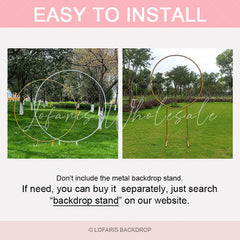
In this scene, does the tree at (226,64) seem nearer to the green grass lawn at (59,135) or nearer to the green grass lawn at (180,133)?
the green grass lawn at (180,133)

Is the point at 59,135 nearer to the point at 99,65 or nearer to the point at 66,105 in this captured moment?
the point at 66,105

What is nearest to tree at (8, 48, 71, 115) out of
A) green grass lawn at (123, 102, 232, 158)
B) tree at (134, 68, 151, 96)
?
tree at (134, 68, 151, 96)

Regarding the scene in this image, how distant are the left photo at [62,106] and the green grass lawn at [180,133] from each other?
0.52m

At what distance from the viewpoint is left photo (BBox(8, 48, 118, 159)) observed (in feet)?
16.2

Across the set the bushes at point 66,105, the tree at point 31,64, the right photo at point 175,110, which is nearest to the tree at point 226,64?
the right photo at point 175,110

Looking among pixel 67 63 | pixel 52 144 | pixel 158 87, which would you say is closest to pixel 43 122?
pixel 52 144

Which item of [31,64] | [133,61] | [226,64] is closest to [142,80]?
[133,61]

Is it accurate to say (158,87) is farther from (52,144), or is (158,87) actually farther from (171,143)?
(52,144)

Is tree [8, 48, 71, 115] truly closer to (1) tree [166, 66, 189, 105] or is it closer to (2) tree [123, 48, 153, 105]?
(2) tree [123, 48, 153, 105]

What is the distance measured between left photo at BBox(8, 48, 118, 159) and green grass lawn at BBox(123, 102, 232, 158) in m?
0.52

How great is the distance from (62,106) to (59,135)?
0.75m

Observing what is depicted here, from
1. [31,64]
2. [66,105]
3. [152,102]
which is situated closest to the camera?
[152,102]

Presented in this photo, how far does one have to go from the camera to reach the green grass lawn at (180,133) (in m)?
4.55

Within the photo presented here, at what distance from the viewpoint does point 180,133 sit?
4.83 metres
